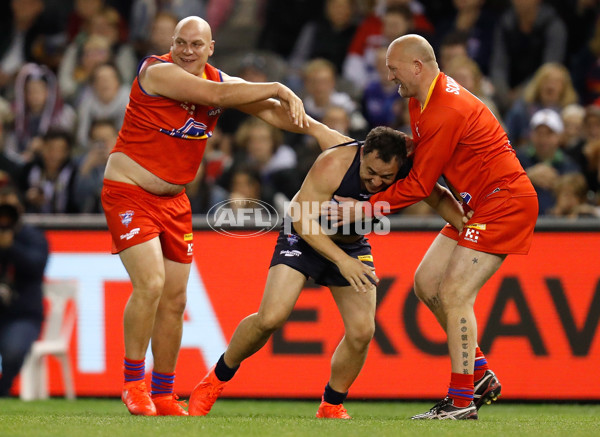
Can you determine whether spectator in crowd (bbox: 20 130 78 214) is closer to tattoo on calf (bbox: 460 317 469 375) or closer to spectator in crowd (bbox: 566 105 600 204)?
spectator in crowd (bbox: 566 105 600 204)

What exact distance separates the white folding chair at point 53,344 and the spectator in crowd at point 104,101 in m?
3.36

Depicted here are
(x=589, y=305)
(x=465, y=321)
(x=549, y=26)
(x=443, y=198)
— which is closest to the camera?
(x=465, y=321)

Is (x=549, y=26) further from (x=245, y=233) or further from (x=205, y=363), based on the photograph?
(x=205, y=363)

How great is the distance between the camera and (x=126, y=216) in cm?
743

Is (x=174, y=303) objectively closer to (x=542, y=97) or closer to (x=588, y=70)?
(x=542, y=97)

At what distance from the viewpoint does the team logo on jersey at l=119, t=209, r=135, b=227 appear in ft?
24.3

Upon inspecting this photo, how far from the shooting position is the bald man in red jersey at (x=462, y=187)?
7.26 meters

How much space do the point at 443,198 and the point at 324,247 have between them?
3.45 ft

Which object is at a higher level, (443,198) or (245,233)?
(443,198)

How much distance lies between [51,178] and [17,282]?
2306mm

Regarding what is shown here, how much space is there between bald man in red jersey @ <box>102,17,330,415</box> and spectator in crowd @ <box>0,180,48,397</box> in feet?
8.78

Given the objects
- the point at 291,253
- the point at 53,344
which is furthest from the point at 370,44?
the point at 291,253

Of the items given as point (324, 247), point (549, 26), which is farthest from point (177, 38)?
point (549, 26)

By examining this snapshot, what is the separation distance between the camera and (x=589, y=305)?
Answer: 32.1ft
